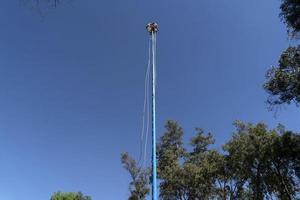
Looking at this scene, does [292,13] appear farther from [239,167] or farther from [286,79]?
[239,167]

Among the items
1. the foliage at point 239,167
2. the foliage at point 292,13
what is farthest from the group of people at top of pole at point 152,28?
the foliage at point 239,167

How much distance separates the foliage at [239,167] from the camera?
34625 millimetres

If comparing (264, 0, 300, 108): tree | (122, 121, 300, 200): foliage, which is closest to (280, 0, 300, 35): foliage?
(264, 0, 300, 108): tree

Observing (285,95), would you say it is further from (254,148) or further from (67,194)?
(67,194)

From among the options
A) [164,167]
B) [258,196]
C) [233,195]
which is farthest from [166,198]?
[258,196]

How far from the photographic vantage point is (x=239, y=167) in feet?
122

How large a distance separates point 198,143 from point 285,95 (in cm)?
2202

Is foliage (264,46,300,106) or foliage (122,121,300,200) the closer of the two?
foliage (264,46,300,106)

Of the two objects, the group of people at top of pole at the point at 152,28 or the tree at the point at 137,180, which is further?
the tree at the point at 137,180

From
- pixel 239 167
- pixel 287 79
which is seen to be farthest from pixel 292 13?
pixel 239 167

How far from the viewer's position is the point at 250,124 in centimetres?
3741

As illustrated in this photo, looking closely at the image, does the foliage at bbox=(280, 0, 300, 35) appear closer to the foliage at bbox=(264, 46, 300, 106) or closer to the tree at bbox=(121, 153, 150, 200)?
the foliage at bbox=(264, 46, 300, 106)

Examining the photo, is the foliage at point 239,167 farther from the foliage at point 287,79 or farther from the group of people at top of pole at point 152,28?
the group of people at top of pole at point 152,28

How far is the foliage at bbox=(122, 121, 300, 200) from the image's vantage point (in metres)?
34.6
